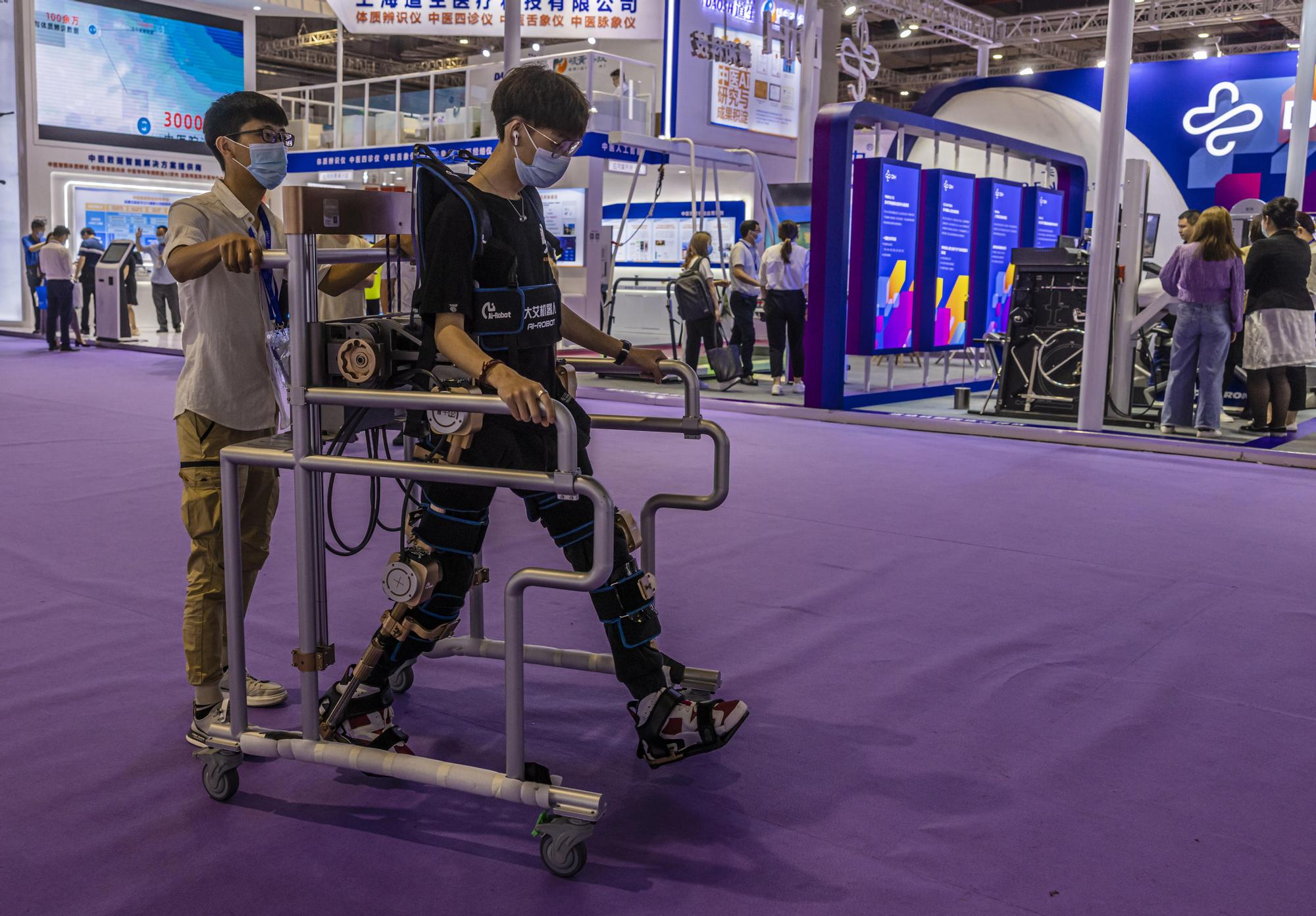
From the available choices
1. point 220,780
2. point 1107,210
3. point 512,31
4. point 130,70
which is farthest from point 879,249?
point 130,70

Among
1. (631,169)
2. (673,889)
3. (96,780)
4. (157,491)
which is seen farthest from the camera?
(631,169)

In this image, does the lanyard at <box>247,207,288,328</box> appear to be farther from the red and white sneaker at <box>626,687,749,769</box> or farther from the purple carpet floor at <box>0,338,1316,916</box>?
the red and white sneaker at <box>626,687,749,769</box>

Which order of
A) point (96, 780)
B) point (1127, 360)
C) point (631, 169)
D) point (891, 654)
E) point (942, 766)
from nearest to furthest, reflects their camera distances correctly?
point (96, 780), point (942, 766), point (891, 654), point (1127, 360), point (631, 169)

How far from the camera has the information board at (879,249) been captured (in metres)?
9.38

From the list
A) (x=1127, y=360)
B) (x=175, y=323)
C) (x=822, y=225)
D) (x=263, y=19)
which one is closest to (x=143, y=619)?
(x=822, y=225)

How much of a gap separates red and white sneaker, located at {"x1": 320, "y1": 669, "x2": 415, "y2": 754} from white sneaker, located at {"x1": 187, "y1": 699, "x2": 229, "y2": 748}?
13.0 inches

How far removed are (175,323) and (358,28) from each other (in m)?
6.23

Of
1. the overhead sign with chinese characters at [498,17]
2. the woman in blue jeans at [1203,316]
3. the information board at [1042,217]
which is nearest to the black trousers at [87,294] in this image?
the overhead sign with chinese characters at [498,17]

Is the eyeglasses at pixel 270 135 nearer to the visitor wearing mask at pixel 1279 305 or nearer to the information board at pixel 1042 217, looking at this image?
the visitor wearing mask at pixel 1279 305

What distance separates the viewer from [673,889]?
6.95 feet

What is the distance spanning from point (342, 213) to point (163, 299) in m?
17.0

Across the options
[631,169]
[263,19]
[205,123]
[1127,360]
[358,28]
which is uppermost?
[263,19]

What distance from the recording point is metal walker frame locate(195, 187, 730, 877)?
2.15 metres

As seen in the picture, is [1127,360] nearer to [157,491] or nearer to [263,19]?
[157,491]
